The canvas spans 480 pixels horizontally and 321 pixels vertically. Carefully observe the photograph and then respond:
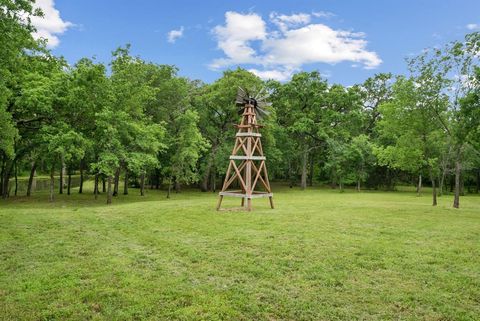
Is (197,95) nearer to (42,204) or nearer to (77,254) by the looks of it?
(42,204)

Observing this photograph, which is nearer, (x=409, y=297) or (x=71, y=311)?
(x=71, y=311)

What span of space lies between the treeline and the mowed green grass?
849 centimetres

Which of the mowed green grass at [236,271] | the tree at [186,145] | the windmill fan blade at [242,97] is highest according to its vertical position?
the windmill fan blade at [242,97]

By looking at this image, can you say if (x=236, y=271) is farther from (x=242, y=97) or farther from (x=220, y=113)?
(x=220, y=113)

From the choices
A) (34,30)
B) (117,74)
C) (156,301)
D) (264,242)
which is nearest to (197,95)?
(117,74)

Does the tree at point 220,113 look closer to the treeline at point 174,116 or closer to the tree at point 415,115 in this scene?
the treeline at point 174,116

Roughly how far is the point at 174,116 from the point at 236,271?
A: 104 ft

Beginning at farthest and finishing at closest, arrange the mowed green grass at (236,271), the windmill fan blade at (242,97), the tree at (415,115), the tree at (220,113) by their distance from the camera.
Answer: the tree at (220,113) → the tree at (415,115) → the windmill fan blade at (242,97) → the mowed green grass at (236,271)

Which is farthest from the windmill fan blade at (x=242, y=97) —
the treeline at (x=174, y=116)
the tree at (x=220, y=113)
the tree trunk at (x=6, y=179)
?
the tree trunk at (x=6, y=179)

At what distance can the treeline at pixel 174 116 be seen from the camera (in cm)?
2247

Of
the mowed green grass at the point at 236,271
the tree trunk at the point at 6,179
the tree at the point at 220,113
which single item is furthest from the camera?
the tree at the point at 220,113

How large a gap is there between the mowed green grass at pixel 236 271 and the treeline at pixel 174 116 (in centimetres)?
849

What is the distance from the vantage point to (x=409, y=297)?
23.5 feet

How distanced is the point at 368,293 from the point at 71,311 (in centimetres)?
561
